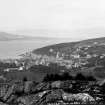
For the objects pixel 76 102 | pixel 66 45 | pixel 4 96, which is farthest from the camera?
pixel 66 45

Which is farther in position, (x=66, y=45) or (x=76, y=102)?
(x=66, y=45)

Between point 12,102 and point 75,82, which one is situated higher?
point 75,82

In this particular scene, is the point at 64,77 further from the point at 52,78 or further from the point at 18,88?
the point at 18,88

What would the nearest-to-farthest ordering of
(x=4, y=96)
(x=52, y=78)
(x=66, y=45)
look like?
(x=4, y=96), (x=52, y=78), (x=66, y=45)

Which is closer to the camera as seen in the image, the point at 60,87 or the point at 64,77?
the point at 60,87

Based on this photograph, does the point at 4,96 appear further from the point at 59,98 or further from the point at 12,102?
the point at 59,98

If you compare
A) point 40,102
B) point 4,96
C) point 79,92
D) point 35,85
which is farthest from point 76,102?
point 4,96

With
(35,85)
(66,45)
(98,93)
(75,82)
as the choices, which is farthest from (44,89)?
(66,45)

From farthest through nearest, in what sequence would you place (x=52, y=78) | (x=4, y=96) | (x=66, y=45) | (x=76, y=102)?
1. (x=66, y=45)
2. (x=52, y=78)
3. (x=4, y=96)
4. (x=76, y=102)

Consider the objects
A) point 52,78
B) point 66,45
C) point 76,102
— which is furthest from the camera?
point 66,45
